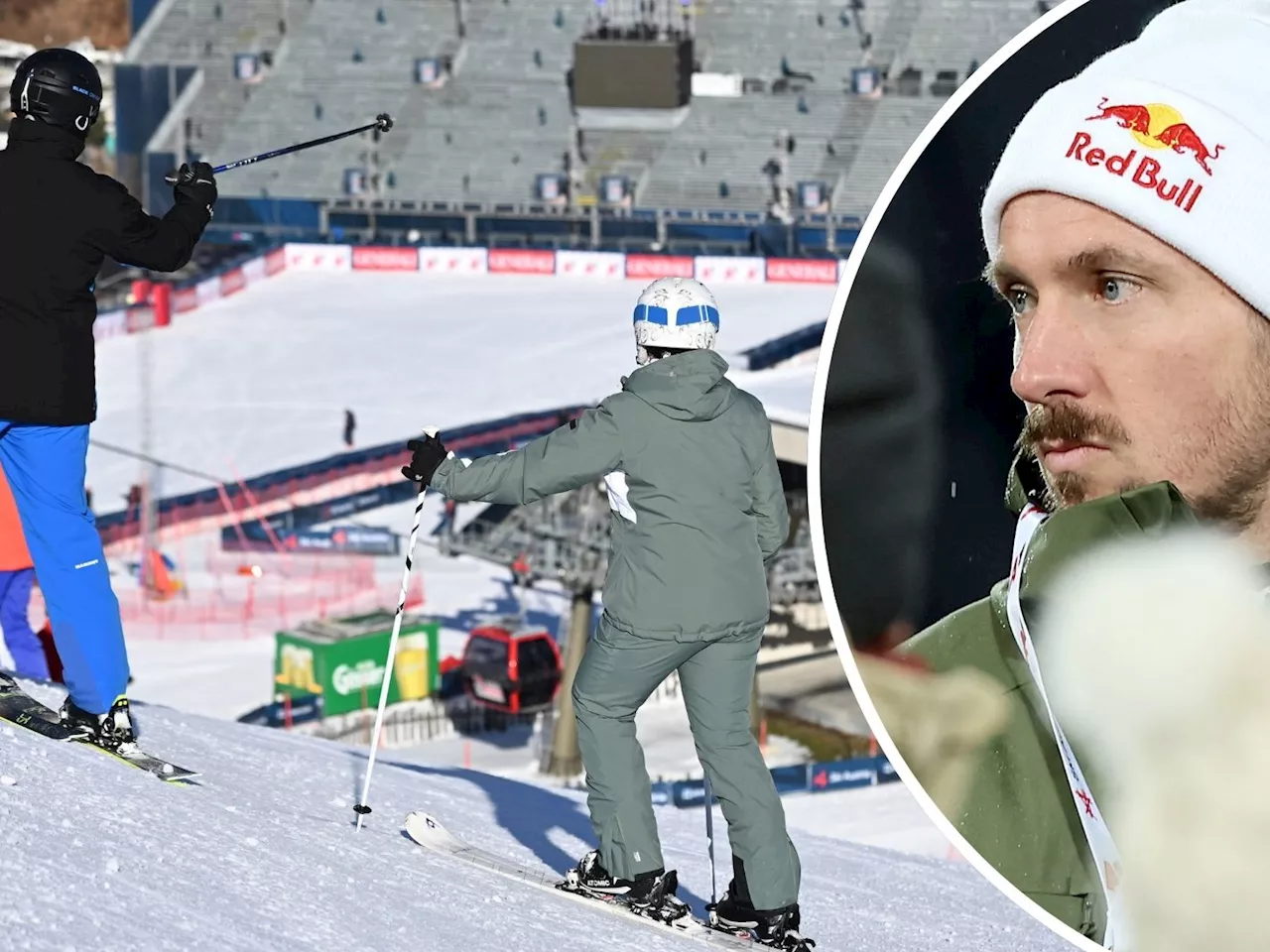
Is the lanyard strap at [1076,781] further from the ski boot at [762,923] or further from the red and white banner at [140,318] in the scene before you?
the red and white banner at [140,318]

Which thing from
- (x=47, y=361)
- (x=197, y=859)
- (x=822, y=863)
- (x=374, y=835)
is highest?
(x=47, y=361)

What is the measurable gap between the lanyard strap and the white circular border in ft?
0.18

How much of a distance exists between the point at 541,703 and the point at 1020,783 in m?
15.7

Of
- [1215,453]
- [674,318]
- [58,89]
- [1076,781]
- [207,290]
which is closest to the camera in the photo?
[1215,453]

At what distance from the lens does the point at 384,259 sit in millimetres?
39344

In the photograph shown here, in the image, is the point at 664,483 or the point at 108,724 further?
the point at 108,724

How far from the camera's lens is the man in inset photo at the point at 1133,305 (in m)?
1.78

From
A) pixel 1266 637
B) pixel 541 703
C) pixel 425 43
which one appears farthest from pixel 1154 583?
pixel 425 43

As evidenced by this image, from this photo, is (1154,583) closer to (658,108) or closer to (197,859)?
(197,859)

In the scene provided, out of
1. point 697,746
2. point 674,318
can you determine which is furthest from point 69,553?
point 674,318

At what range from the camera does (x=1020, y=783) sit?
200cm

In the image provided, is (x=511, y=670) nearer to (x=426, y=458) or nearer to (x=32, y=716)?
(x=32, y=716)

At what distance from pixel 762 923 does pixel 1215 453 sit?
2.51m

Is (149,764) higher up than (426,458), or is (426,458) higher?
(426,458)
